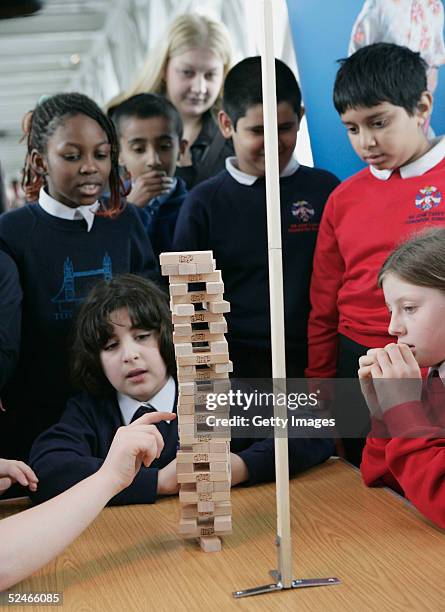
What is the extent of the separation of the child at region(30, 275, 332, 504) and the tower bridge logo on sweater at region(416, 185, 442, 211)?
1.79 ft

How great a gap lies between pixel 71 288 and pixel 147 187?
0.30m

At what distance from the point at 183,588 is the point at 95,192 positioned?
0.99 meters

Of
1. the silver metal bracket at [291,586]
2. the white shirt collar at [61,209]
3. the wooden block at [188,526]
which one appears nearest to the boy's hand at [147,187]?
the white shirt collar at [61,209]

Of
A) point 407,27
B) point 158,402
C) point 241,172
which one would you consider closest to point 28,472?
point 158,402

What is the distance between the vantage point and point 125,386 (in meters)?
1.82

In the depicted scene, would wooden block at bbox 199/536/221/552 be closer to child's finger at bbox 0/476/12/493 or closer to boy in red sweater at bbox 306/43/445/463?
child's finger at bbox 0/476/12/493

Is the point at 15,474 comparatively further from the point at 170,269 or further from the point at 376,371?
the point at 376,371

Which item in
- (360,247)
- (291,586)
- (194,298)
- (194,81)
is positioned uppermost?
(194,81)

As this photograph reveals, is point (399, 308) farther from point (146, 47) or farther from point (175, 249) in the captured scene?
point (146, 47)

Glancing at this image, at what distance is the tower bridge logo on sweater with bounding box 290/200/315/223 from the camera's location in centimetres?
206

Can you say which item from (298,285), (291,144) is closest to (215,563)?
(298,285)

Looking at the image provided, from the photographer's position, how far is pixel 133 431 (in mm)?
1396

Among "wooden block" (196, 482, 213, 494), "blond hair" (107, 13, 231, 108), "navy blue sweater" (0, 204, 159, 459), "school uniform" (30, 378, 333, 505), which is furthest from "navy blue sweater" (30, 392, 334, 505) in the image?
"blond hair" (107, 13, 231, 108)

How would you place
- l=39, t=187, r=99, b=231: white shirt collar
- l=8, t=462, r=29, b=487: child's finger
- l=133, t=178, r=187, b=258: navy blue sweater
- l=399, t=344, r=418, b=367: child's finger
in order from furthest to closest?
1. l=133, t=178, r=187, b=258: navy blue sweater
2. l=39, t=187, r=99, b=231: white shirt collar
3. l=8, t=462, r=29, b=487: child's finger
4. l=399, t=344, r=418, b=367: child's finger
